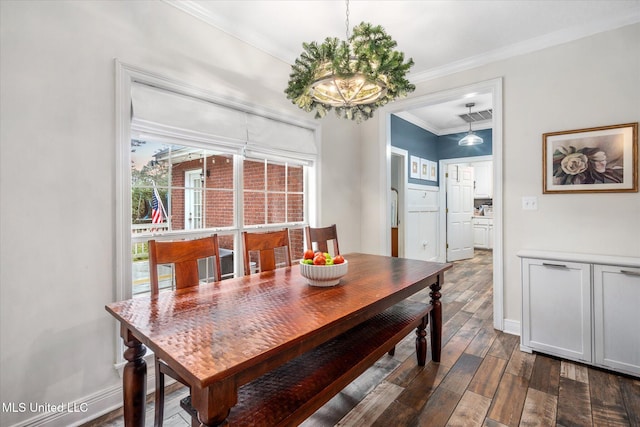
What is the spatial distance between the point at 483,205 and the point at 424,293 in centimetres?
523

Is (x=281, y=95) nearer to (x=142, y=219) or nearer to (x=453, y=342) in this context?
(x=142, y=219)

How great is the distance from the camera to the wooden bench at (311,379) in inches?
44.4

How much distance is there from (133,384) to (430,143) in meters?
5.97

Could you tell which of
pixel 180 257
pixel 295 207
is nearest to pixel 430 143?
pixel 295 207

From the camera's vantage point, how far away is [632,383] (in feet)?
6.82

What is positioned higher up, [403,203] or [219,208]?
[403,203]

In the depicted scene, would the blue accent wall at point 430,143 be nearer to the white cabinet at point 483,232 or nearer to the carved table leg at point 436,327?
the white cabinet at point 483,232

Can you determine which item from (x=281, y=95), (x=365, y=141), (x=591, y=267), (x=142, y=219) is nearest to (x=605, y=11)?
(x=591, y=267)

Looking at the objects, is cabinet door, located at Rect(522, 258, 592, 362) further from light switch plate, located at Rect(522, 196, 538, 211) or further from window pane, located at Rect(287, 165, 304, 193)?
window pane, located at Rect(287, 165, 304, 193)

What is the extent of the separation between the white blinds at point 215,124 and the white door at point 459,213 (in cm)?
421

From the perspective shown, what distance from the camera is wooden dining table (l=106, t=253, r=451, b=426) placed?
92 centimetres

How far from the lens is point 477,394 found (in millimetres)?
1948

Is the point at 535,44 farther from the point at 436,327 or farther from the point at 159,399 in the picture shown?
the point at 159,399

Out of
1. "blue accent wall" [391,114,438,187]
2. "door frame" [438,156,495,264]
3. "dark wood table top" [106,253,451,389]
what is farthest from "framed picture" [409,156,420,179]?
"dark wood table top" [106,253,451,389]
